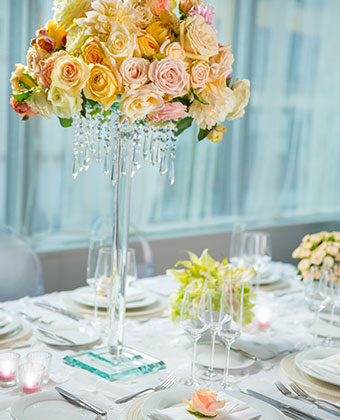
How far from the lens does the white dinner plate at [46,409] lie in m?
1.17

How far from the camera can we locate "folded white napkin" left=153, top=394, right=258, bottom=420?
1.12 metres

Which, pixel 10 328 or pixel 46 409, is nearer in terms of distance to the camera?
pixel 46 409

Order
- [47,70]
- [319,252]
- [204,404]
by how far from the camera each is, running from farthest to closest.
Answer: [319,252] < [47,70] < [204,404]

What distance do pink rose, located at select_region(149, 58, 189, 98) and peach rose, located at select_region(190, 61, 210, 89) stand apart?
0.14 ft

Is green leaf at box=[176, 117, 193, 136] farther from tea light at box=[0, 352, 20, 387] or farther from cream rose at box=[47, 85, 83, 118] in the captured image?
tea light at box=[0, 352, 20, 387]

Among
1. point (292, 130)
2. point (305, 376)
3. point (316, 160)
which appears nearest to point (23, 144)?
point (305, 376)

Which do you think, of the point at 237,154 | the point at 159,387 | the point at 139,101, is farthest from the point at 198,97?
the point at 237,154

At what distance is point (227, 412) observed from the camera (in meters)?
1.13

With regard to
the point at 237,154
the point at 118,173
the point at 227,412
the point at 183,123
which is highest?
the point at 183,123

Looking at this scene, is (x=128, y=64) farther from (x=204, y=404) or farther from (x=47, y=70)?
→ (x=204, y=404)

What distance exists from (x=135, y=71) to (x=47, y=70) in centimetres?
19

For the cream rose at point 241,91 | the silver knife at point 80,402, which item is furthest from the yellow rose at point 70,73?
the silver knife at point 80,402

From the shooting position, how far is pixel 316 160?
4.96m

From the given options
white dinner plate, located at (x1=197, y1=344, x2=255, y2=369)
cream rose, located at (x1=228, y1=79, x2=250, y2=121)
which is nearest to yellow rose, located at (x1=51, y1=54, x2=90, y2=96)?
cream rose, located at (x1=228, y1=79, x2=250, y2=121)
